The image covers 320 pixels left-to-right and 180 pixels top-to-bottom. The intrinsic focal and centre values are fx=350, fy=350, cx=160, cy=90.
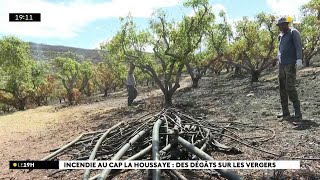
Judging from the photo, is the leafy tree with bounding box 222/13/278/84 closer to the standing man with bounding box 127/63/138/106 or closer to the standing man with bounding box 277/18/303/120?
the standing man with bounding box 127/63/138/106

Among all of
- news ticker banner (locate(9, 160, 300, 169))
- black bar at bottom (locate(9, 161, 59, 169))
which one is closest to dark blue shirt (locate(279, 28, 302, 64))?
news ticker banner (locate(9, 160, 300, 169))

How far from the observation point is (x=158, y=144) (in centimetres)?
458

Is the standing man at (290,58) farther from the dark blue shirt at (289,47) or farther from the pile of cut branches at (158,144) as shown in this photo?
the pile of cut branches at (158,144)

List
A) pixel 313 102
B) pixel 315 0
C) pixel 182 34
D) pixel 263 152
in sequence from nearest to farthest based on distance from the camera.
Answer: pixel 263 152
pixel 313 102
pixel 182 34
pixel 315 0

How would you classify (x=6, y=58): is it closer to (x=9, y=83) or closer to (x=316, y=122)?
(x=9, y=83)

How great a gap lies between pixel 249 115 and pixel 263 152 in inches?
154

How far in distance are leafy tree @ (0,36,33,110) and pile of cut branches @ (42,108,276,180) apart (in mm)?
24547

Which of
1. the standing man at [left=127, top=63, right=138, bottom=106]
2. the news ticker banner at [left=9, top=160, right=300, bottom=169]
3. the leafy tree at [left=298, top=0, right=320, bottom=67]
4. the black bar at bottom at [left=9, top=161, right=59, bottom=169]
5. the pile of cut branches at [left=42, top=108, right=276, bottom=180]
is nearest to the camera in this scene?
the news ticker banner at [left=9, top=160, right=300, bottom=169]

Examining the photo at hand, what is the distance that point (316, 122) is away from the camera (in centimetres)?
686

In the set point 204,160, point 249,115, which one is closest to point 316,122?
point 249,115

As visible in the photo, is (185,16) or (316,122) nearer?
(316,122)

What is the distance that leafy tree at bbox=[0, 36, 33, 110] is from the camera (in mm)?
29252

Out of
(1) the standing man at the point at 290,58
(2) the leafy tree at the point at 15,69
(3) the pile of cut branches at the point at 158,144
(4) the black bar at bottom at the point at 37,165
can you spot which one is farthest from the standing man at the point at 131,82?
(2) the leafy tree at the point at 15,69

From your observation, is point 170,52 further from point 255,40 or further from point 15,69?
point 15,69
